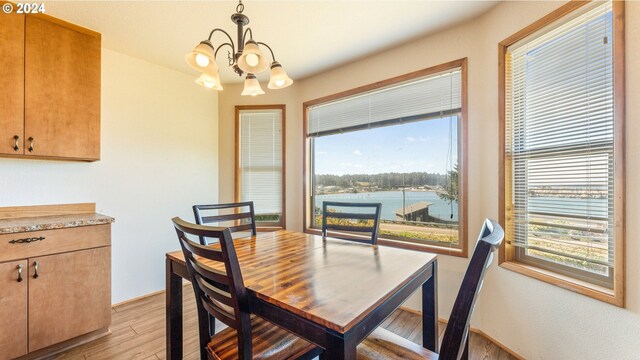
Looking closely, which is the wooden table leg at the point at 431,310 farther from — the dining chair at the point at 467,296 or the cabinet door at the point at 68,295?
the cabinet door at the point at 68,295

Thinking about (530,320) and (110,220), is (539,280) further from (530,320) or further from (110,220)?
(110,220)

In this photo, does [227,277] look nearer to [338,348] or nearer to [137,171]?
[338,348]

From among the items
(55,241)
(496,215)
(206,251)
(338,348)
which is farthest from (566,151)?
(55,241)

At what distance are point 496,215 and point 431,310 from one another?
976mm

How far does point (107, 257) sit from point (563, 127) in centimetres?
336

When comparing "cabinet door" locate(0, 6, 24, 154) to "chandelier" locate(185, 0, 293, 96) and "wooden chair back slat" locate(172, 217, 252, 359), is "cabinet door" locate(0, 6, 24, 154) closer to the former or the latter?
"chandelier" locate(185, 0, 293, 96)

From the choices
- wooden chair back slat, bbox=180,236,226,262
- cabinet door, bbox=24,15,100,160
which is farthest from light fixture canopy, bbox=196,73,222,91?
cabinet door, bbox=24,15,100,160

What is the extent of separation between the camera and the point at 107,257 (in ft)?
6.62

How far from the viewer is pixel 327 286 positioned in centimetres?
102

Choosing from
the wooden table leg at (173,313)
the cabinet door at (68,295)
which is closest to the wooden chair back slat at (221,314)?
the wooden table leg at (173,313)

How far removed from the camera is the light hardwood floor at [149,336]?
1770 millimetres

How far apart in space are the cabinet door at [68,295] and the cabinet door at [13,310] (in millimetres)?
32

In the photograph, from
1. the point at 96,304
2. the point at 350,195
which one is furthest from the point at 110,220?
the point at 350,195

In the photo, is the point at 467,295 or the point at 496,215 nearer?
the point at 467,295
